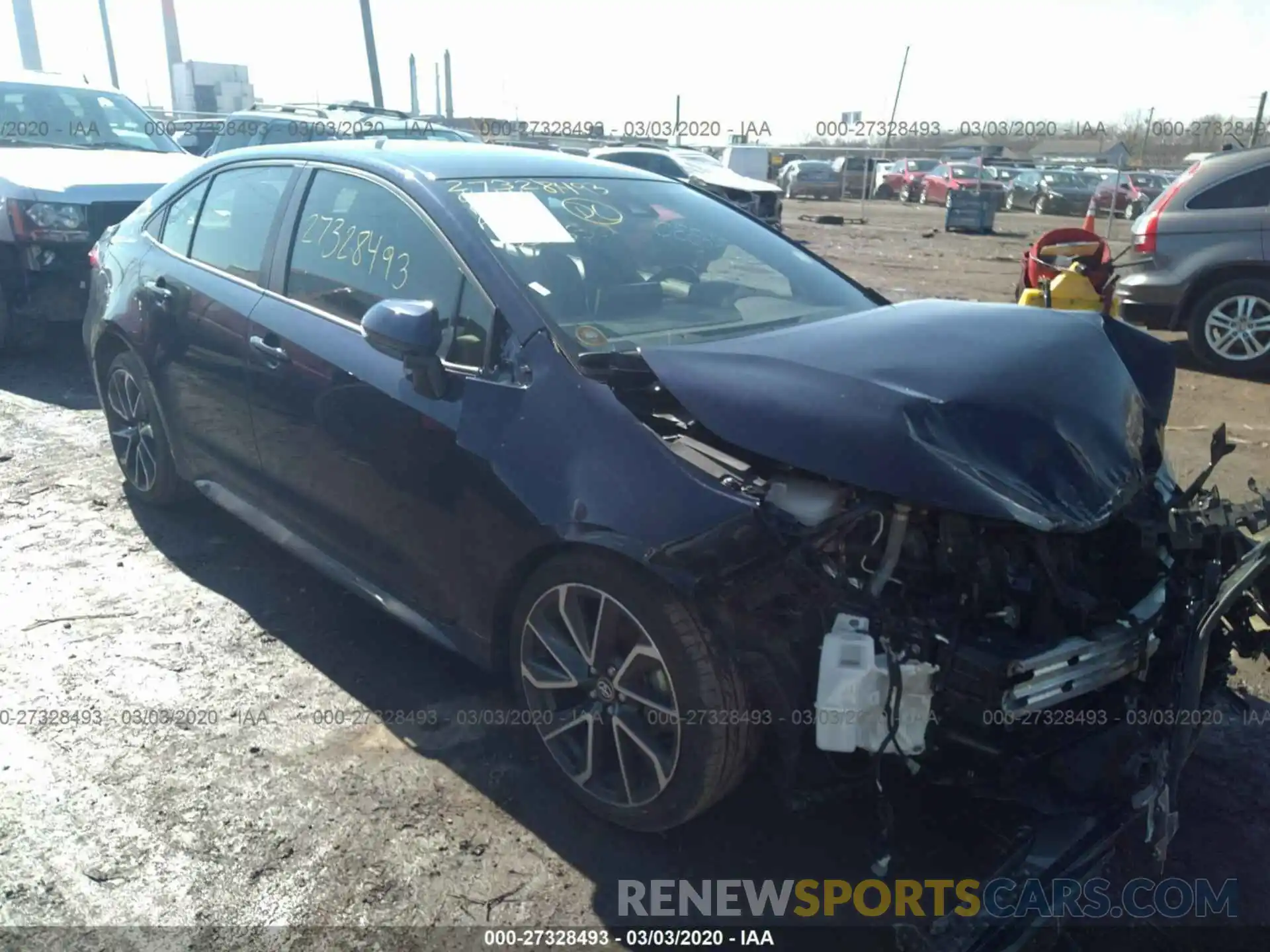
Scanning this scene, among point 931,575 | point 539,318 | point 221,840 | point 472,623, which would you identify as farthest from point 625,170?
point 221,840

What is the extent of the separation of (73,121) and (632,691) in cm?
836

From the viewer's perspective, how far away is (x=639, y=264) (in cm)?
336

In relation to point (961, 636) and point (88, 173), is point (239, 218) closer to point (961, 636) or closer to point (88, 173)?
point (961, 636)

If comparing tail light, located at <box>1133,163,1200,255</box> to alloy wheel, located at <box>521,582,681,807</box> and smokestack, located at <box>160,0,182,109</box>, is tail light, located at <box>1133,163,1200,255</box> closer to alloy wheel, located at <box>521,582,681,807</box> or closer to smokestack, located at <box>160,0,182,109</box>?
alloy wheel, located at <box>521,582,681,807</box>

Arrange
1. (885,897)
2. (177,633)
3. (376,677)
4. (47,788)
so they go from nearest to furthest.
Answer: (885,897) < (47,788) < (376,677) < (177,633)

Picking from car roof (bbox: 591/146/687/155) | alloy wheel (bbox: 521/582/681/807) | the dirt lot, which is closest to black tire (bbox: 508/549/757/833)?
alloy wheel (bbox: 521/582/681/807)

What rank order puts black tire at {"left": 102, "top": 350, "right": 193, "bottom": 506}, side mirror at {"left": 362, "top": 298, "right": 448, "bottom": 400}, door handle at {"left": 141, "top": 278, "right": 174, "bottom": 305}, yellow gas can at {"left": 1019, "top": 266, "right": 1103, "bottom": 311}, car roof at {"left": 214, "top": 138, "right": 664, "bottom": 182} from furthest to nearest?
yellow gas can at {"left": 1019, "top": 266, "right": 1103, "bottom": 311} < black tire at {"left": 102, "top": 350, "right": 193, "bottom": 506} < door handle at {"left": 141, "top": 278, "right": 174, "bottom": 305} < car roof at {"left": 214, "top": 138, "right": 664, "bottom": 182} < side mirror at {"left": 362, "top": 298, "right": 448, "bottom": 400}

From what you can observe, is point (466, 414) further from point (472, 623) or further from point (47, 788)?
point (47, 788)

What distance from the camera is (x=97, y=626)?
3.87 m

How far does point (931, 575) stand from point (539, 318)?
1322 millimetres

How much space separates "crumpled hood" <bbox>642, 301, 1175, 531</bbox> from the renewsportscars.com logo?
1041 millimetres

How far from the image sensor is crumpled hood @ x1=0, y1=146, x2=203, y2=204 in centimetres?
701

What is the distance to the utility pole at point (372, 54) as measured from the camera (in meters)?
25.8

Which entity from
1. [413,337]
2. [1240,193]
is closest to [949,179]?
[1240,193]
